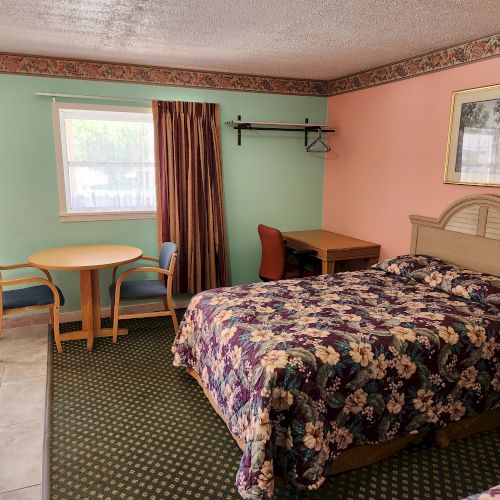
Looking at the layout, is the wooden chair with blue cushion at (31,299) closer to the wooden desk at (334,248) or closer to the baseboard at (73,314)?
the baseboard at (73,314)

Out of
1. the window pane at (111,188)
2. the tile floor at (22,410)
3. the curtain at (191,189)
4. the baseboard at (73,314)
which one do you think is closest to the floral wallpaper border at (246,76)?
the curtain at (191,189)

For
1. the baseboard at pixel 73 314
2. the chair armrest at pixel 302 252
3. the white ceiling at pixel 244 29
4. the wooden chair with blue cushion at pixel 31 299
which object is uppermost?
the white ceiling at pixel 244 29

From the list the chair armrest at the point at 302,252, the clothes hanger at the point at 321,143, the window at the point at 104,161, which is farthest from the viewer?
the clothes hanger at the point at 321,143

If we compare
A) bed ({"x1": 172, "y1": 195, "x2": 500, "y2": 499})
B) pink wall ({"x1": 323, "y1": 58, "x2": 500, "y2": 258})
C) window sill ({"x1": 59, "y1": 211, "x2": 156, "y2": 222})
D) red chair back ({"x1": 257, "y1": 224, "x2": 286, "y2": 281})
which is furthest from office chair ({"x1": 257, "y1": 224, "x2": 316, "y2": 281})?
window sill ({"x1": 59, "y1": 211, "x2": 156, "y2": 222})

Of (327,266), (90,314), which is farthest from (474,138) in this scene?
(90,314)

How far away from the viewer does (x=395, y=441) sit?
7.47ft

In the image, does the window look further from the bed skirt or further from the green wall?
the bed skirt

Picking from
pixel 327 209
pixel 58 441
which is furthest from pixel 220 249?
pixel 58 441

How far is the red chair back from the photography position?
401 cm

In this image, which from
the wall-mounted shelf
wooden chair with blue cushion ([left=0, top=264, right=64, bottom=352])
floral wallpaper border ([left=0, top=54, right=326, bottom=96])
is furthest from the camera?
the wall-mounted shelf

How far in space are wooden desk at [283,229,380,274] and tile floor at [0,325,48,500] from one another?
2494 millimetres

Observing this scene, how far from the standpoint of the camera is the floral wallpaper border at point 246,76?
3.28m

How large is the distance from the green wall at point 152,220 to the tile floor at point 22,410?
→ 589 mm

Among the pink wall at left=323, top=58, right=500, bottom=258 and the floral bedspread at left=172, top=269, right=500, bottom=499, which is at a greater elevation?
the pink wall at left=323, top=58, right=500, bottom=258
